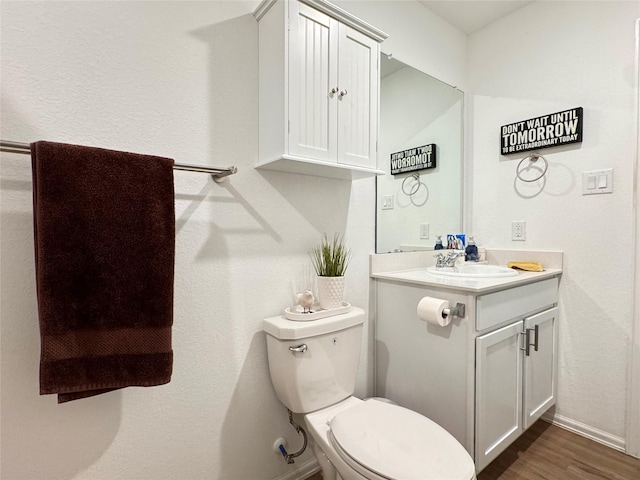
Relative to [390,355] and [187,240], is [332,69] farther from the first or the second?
[390,355]

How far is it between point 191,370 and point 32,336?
465mm

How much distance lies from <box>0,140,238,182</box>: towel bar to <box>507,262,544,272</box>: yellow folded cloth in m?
1.67

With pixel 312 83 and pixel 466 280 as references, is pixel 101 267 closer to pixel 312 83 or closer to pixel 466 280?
pixel 312 83

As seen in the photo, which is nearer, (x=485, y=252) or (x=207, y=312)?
(x=207, y=312)

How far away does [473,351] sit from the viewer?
1.27 meters

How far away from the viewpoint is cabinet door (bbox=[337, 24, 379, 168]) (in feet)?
4.22

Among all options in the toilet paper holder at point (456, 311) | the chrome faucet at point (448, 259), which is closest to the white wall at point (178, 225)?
the toilet paper holder at point (456, 311)

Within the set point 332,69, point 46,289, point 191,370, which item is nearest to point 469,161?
point 332,69

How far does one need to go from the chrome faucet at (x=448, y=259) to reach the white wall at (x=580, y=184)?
1.33 feet

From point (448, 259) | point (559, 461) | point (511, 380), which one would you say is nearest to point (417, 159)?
point (448, 259)

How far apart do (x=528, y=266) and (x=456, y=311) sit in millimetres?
836

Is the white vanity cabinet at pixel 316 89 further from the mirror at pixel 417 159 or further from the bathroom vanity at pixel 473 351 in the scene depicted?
the bathroom vanity at pixel 473 351

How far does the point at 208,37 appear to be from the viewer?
3.87 feet

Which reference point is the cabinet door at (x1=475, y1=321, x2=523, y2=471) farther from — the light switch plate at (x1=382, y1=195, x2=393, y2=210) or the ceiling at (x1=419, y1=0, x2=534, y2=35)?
the ceiling at (x1=419, y1=0, x2=534, y2=35)
